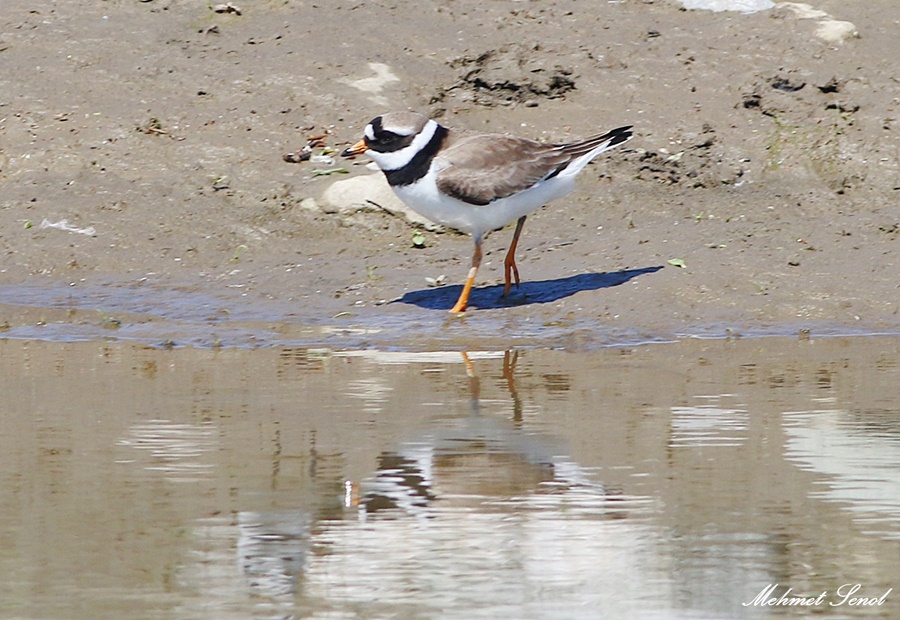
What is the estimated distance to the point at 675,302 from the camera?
32.9 feet

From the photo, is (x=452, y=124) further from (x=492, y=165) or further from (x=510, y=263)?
(x=492, y=165)

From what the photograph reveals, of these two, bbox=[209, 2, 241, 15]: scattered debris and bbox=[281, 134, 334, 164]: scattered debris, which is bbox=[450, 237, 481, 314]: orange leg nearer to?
bbox=[281, 134, 334, 164]: scattered debris

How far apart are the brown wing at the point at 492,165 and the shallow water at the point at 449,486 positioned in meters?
1.32

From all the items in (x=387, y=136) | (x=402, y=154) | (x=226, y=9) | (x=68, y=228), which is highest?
(x=226, y=9)

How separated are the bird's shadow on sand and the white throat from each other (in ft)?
3.42

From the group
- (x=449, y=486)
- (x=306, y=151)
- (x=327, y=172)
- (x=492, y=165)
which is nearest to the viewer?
(x=449, y=486)

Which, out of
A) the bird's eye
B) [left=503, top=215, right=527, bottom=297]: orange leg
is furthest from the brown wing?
[left=503, top=215, right=527, bottom=297]: orange leg

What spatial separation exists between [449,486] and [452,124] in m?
7.08

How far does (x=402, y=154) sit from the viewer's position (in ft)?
31.8

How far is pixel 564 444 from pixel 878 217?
222 inches

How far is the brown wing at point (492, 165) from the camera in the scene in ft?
31.5

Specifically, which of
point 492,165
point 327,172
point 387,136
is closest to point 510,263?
point 492,165

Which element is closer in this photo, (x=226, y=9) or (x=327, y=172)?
(x=327, y=172)

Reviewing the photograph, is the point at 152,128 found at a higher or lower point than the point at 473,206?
higher
